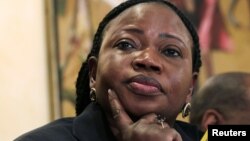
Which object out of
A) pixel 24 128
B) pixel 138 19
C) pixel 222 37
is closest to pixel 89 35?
pixel 24 128

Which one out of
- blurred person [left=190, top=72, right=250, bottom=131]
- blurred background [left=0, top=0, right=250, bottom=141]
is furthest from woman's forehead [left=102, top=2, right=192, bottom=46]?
blurred background [left=0, top=0, right=250, bottom=141]

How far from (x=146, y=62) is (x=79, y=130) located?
8.7 inches

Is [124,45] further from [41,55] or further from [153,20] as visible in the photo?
[41,55]

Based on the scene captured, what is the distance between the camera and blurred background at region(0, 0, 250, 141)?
2.04 metres

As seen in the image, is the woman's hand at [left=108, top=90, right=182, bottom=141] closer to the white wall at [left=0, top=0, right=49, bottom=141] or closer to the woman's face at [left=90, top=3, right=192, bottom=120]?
the woman's face at [left=90, top=3, right=192, bottom=120]

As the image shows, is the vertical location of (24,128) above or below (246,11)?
below

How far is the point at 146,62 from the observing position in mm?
1022

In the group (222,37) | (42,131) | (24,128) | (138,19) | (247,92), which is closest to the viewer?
(42,131)

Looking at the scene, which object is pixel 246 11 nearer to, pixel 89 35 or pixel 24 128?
pixel 89 35

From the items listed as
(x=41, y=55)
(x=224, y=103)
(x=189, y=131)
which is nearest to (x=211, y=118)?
(x=224, y=103)

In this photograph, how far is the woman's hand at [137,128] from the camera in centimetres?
93

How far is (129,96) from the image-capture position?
40.0 inches

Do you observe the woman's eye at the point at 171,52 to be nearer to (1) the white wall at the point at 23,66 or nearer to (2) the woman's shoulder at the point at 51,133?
(2) the woman's shoulder at the point at 51,133

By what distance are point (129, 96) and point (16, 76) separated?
3.78ft
